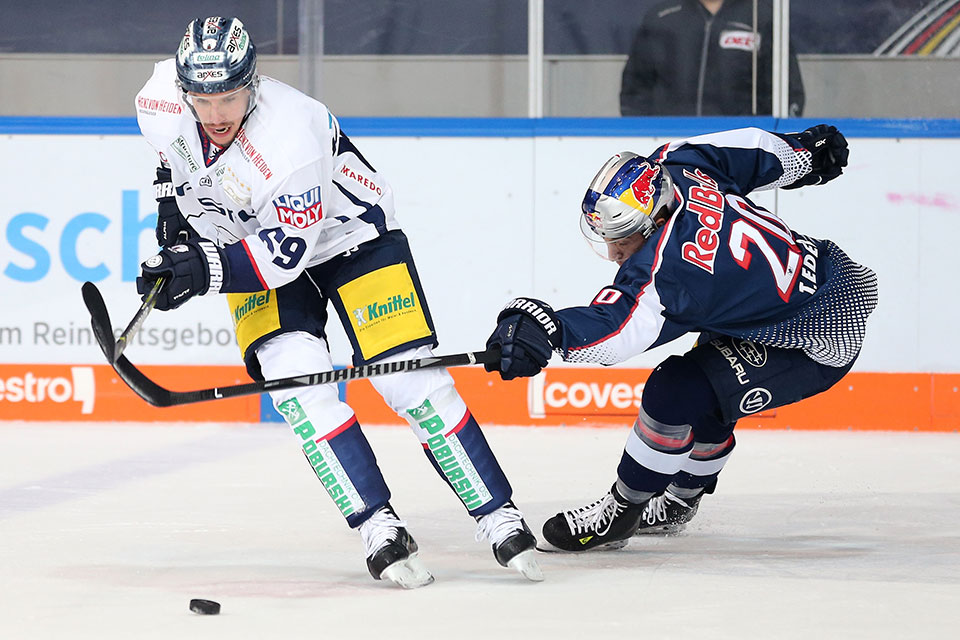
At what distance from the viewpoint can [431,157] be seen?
5.04 m

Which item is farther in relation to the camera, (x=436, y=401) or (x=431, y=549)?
(x=431, y=549)

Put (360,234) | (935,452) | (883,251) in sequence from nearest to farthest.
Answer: (360,234)
(935,452)
(883,251)

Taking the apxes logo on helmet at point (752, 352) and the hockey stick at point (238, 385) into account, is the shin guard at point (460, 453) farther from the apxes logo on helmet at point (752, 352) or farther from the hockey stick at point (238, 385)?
the apxes logo on helmet at point (752, 352)

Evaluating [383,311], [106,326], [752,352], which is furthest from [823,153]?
[106,326]

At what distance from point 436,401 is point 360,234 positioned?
396mm

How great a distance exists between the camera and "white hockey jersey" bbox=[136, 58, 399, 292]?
8.41ft

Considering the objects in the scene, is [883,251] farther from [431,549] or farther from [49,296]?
[49,296]

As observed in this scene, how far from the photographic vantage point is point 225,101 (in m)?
2.55

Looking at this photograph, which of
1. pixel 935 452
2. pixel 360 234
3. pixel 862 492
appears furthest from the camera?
pixel 935 452

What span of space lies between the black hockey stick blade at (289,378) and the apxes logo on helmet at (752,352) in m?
0.69

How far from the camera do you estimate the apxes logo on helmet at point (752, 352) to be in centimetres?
298

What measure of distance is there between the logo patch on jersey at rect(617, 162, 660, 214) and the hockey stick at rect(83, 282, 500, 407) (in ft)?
1.45

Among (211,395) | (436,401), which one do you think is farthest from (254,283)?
(436,401)

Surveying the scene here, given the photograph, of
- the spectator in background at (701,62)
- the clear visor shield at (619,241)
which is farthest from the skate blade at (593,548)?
the spectator in background at (701,62)
